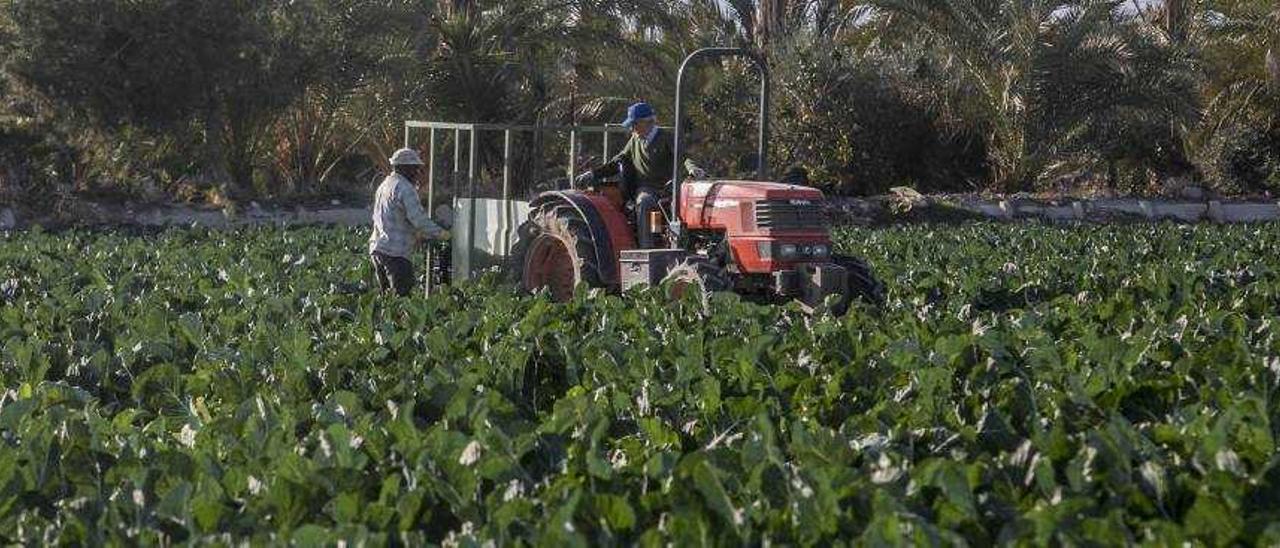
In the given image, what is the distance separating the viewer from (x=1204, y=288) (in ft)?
44.7

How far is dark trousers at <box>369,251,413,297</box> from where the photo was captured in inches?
520

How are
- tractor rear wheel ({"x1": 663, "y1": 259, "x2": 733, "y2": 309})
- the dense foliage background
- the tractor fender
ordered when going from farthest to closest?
the dense foliage background
the tractor fender
tractor rear wheel ({"x1": 663, "y1": 259, "x2": 733, "y2": 309})

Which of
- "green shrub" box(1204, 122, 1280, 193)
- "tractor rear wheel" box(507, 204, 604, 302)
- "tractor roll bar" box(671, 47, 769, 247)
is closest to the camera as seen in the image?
"tractor roll bar" box(671, 47, 769, 247)

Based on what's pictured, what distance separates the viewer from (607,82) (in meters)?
31.5

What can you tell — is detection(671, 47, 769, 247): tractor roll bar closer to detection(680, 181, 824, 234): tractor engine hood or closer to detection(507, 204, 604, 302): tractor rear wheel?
detection(680, 181, 824, 234): tractor engine hood

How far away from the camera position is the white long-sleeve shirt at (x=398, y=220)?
42.3 ft

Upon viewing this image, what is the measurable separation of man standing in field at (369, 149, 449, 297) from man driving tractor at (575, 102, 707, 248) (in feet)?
4.05

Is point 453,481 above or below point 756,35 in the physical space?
below

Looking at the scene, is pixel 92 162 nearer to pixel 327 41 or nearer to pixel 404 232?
pixel 327 41

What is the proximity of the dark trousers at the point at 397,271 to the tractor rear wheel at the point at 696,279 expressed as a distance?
2.35 metres

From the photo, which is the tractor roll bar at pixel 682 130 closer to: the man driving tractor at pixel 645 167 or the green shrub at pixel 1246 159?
the man driving tractor at pixel 645 167

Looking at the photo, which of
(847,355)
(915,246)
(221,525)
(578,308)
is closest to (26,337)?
(578,308)

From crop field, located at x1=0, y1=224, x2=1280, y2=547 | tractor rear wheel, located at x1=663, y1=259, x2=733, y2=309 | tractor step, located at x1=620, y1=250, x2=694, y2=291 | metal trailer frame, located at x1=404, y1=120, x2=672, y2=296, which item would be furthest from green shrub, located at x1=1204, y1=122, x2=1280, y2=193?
tractor rear wheel, located at x1=663, y1=259, x2=733, y2=309

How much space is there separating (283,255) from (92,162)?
14.0 meters
